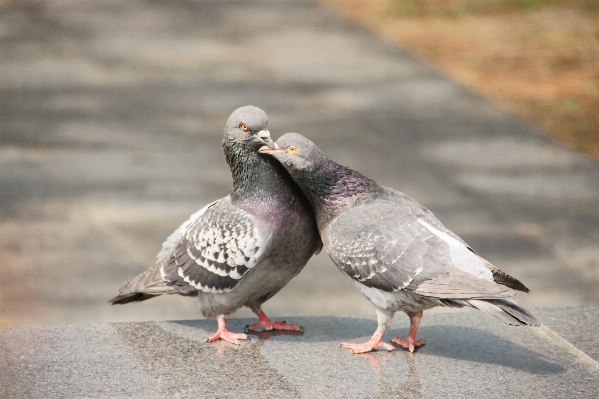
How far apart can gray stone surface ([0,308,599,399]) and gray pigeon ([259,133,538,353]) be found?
334 mm

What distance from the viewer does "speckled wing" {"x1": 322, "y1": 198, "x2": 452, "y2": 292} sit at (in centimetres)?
454

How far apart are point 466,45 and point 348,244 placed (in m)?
11.1

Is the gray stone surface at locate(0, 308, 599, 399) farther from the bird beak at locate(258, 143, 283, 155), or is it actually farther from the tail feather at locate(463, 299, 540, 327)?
the bird beak at locate(258, 143, 283, 155)

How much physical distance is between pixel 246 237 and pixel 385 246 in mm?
740

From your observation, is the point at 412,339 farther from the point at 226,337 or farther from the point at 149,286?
the point at 149,286

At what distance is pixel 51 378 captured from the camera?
464cm

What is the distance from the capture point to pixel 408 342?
5.03 metres

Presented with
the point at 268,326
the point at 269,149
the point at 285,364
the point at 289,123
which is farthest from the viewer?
the point at 289,123

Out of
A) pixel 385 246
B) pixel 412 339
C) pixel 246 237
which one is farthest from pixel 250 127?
pixel 412 339

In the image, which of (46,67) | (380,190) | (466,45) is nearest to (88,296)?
(380,190)

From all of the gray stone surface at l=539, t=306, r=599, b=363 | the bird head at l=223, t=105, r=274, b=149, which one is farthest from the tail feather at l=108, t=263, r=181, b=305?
the gray stone surface at l=539, t=306, r=599, b=363

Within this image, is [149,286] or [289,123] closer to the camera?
[149,286]

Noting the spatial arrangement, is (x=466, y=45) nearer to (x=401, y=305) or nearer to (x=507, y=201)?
(x=507, y=201)

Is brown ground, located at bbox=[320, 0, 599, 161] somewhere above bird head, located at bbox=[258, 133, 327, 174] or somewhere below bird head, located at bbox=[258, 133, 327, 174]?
above
